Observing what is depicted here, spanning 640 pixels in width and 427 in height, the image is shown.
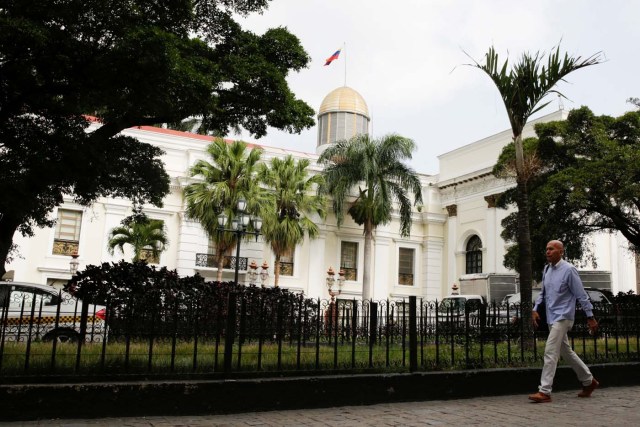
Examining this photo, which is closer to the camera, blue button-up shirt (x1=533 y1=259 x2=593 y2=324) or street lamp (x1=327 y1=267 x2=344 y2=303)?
blue button-up shirt (x1=533 y1=259 x2=593 y2=324)

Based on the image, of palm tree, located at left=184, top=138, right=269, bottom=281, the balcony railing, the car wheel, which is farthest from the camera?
the balcony railing

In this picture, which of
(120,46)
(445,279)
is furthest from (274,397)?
(445,279)

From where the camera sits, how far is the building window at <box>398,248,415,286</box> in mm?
30609

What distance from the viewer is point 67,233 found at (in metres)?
23.4

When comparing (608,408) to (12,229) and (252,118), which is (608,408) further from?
(12,229)

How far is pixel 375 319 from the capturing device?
6.38 meters

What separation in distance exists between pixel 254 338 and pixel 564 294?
124 inches

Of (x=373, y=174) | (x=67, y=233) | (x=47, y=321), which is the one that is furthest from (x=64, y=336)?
(x=373, y=174)

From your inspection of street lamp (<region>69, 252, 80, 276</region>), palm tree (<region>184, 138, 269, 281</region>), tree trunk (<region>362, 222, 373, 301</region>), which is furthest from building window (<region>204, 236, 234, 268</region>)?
tree trunk (<region>362, 222, 373, 301</region>)

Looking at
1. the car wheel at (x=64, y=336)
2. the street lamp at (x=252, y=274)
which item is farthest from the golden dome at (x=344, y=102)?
the car wheel at (x=64, y=336)

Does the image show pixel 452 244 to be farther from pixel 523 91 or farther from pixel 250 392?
pixel 250 392

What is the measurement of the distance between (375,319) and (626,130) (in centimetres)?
1352

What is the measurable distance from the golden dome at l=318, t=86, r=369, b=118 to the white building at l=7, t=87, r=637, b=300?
7cm

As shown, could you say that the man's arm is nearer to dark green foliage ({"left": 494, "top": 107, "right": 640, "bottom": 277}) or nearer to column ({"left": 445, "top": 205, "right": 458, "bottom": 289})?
dark green foliage ({"left": 494, "top": 107, "right": 640, "bottom": 277})
